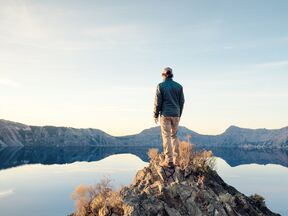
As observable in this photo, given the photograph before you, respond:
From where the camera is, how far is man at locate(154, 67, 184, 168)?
57.7ft

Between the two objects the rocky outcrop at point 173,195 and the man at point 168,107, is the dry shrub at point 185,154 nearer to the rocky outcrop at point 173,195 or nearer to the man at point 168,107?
the rocky outcrop at point 173,195

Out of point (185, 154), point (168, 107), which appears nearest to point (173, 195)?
point (185, 154)

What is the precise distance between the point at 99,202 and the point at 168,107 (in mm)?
5576

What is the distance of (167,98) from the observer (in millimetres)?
17609

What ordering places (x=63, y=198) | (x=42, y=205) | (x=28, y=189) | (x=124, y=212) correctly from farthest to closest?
(x=28, y=189), (x=63, y=198), (x=42, y=205), (x=124, y=212)

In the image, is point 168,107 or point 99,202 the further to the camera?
point 168,107

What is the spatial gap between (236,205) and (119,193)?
585cm

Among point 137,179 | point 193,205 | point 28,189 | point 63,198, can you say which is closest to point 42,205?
point 63,198

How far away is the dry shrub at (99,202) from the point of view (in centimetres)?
1438

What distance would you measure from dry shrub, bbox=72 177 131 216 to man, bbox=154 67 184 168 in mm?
3387

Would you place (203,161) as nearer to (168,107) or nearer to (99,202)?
(168,107)

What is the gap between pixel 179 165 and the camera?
18.1 meters

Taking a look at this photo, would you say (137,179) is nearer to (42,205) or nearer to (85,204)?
(85,204)

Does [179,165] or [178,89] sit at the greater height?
[178,89]
